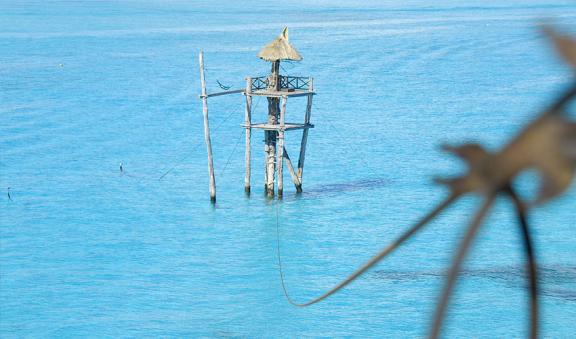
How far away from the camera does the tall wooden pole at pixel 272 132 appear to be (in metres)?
18.2

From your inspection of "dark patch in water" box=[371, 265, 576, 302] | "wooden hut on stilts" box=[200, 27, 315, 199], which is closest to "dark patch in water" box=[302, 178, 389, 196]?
"wooden hut on stilts" box=[200, 27, 315, 199]

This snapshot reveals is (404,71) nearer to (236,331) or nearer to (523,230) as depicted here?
(236,331)

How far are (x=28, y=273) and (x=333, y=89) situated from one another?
24663 millimetres

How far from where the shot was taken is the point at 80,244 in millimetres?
17016

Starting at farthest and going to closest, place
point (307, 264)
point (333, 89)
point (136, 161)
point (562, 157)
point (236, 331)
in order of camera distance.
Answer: point (333, 89) < point (136, 161) < point (307, 264) < point (236, 331) < point (562, 157)

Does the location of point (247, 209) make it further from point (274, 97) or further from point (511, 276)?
point (511, 276)

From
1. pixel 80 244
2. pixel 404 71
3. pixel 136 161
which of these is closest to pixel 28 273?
pixel 80 244

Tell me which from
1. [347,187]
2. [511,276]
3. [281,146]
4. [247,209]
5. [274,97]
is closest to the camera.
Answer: [511,276]

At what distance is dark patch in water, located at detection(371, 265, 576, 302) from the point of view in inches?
557

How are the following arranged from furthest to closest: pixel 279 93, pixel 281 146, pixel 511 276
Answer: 1. pixel 281 146
2. pixel 279 93
3. pixel 511 276

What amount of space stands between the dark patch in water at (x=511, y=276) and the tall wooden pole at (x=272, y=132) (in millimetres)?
4251

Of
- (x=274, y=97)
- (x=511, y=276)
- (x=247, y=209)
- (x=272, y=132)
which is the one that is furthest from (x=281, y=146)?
(x=511, y=276)

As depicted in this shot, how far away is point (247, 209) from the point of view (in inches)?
758

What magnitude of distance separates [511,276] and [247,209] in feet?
19.8
